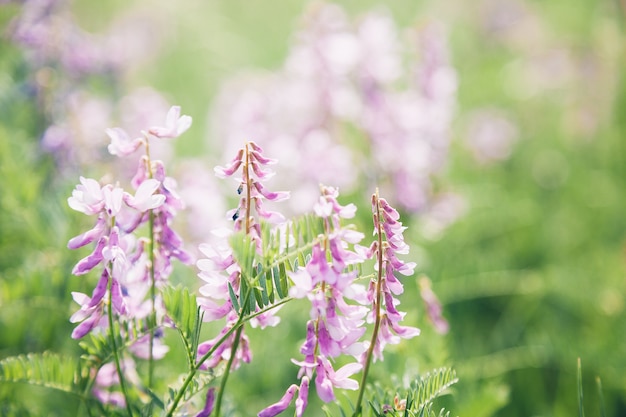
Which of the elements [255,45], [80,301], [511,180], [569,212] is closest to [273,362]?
[80,301]

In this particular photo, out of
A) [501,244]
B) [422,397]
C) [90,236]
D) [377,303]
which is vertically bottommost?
[501,244]

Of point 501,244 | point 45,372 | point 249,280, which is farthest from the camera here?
point 501,244

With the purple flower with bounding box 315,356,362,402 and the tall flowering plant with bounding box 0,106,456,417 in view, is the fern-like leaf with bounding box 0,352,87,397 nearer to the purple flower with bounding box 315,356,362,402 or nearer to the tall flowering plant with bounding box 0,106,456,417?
the tall flowering plant with bounding box 0,106,456,417

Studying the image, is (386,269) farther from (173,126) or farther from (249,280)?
(173,126)

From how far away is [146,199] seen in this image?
3.19 ft

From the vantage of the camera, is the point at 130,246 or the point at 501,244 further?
the point at 501,244

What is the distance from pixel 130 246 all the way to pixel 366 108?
4.59ft

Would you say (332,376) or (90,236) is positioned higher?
(90,236)

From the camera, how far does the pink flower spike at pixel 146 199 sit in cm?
97

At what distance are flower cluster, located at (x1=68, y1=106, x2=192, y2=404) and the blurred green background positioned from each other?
0.94 feet

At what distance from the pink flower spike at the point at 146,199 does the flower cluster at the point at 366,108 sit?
1.26 metres

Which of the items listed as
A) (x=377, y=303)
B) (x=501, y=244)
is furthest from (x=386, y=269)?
(x=501, y=244)

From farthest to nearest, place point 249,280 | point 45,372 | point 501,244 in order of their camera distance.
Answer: point 501,244 < point 45,372 < point 249,280

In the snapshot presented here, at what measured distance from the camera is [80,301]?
1.03m
